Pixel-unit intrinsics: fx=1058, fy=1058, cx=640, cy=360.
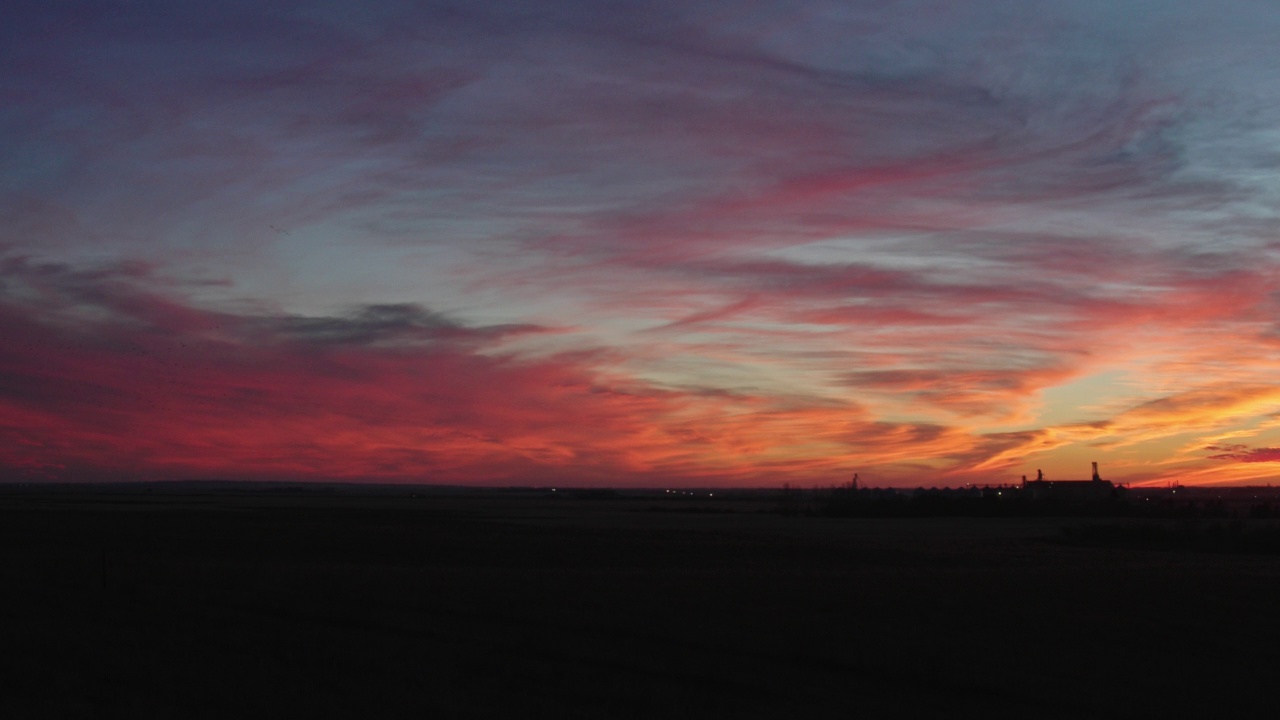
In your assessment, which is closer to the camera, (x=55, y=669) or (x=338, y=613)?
(x=55, y=669)

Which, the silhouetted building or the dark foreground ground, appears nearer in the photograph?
the dark foreground ground

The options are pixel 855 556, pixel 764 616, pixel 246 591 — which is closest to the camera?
pixel 764 616

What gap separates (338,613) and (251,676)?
717cm

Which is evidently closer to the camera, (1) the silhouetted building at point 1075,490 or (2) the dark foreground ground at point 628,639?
(2) the dark foreground ground at point 628,639

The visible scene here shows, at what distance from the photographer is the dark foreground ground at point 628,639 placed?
14.6 metres

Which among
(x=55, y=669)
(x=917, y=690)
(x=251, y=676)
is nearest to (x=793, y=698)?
(x=917, y=690)

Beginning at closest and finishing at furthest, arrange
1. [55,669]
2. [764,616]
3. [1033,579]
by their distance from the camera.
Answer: [55,669] → [764,616] → [1033,579]

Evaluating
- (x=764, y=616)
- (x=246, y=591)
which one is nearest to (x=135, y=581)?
(x=246, y=591)

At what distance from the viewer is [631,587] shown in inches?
1120

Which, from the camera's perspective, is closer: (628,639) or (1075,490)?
(628,639)

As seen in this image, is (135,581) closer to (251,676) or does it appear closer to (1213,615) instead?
(251,676)

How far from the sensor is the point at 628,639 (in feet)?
64.7

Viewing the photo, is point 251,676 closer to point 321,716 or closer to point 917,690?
point 321,716

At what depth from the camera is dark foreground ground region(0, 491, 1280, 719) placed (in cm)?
1460
